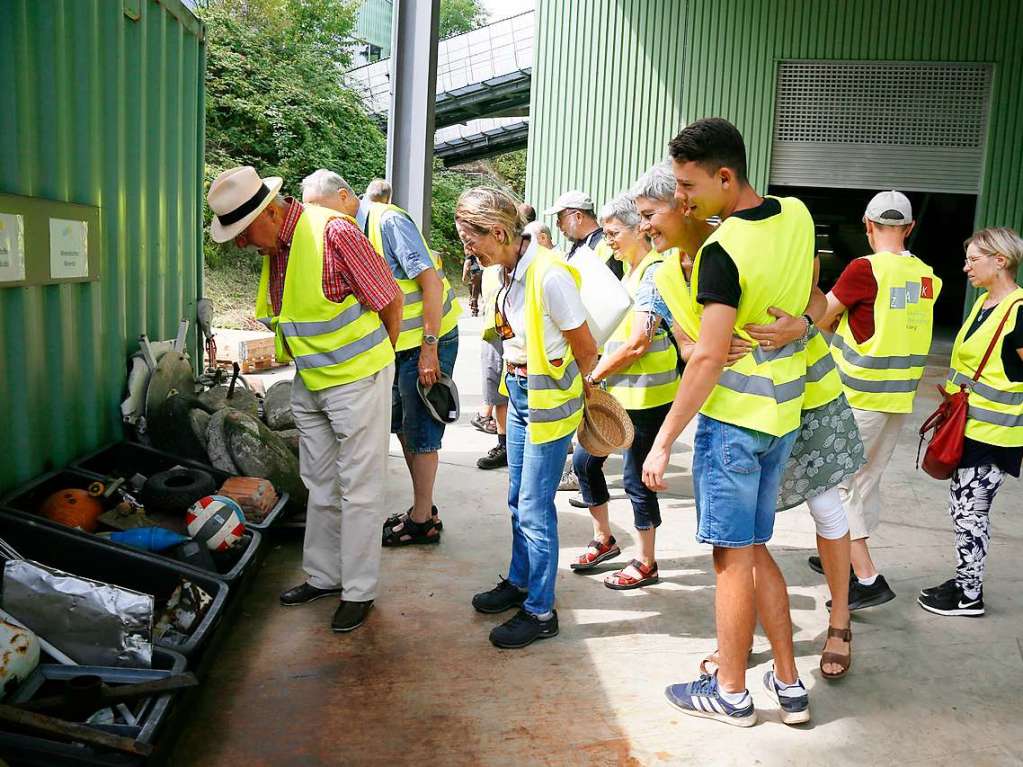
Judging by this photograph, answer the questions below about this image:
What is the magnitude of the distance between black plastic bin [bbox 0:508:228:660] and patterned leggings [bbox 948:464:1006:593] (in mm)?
3013

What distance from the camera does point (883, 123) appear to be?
38.0 feet

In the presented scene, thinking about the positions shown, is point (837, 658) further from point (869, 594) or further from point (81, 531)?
point (81, 531)

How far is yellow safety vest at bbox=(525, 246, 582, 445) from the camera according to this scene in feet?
10.6

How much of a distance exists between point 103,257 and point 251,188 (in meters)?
1.51

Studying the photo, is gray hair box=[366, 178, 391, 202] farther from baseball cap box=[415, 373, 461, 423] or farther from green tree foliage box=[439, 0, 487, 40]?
green tree foliage box=[439, 0, 487, 40]

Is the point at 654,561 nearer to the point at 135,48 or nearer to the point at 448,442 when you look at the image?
the point at 448,442

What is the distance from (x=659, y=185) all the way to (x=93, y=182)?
8.95 ft

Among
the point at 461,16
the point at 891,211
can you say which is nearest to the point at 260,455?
the point at 891,211

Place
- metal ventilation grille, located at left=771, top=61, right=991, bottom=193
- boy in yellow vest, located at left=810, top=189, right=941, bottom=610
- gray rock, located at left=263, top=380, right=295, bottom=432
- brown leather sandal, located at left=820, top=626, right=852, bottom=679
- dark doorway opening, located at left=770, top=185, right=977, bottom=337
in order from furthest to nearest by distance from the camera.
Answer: dark doorway opening, located at left=770, top=185, right=977, bottom=337 < metal ventilation grille, located at left=771, top=61, right=991, bottom=193 < gray rock, located at left=263, top=380, right=295, bottom=432 < boy in yellow vest, located at left=810, top=189, right=941, bottom=610 < brown leather sandal, located at left=820, top=626, right=852, bottom=679

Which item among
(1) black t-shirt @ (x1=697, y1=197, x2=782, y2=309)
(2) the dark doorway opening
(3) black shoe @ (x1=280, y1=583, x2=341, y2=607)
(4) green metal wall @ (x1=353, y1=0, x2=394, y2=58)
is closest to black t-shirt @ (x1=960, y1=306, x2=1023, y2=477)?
(1) black t-shirt @ (x1=697, y1=197, x2=782, y2=309)

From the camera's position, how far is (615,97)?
12477 millimetres

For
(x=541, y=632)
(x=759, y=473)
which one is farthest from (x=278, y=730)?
(x=759, y=473)

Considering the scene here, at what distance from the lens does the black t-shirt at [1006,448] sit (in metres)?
3.59

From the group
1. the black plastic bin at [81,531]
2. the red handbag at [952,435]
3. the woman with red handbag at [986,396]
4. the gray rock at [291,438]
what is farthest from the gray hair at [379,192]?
the red handbag at [952,435]
